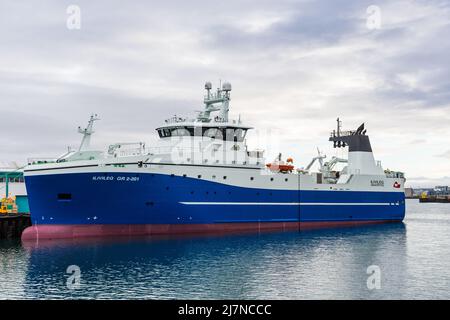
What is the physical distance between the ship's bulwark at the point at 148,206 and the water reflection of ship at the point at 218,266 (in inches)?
48.0

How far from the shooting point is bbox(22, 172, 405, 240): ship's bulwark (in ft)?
98.8

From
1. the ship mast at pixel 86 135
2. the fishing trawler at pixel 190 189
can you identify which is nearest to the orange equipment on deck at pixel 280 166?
the fishing trawler at pixel 190 189

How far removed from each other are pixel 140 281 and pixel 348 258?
39.1ft

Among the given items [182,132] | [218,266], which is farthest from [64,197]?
[218,266]

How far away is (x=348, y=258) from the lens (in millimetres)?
25750

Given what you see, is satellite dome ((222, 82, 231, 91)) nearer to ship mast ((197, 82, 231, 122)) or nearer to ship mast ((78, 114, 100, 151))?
ship mast ((197, 82, 231, 122))

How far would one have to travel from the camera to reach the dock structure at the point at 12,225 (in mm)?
35500

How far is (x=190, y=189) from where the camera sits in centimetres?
3281

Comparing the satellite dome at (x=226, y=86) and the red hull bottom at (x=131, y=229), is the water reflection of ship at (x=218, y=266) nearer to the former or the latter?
the red hull bottom at (x=131, y=229)

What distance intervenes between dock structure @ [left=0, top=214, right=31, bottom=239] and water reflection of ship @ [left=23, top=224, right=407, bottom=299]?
6.59 meters

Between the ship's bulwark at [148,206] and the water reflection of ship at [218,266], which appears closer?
the water reflection of ship at [218,266]

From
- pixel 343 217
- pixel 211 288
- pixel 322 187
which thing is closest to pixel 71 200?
pixel 211 288

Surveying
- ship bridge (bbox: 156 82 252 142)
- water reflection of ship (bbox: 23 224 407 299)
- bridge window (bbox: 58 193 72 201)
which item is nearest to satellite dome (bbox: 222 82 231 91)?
ship bridge (bbox: 156 82 252 142)
